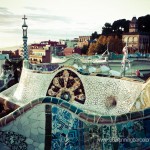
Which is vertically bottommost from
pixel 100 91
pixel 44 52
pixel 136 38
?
pixel 100 91

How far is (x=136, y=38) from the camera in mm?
38000

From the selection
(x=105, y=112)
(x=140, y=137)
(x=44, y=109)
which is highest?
Result: (x=44, y=109)

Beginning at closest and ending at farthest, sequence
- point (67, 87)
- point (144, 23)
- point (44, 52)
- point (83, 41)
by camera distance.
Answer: point (67, 87)
point (144, 23)
point (44, 52)
point (83, 41)

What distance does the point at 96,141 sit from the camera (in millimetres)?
2814

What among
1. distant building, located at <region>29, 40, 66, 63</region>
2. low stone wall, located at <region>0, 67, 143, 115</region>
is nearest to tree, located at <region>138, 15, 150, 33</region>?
distant building, located at <region>29, 40, 66, 63</region>

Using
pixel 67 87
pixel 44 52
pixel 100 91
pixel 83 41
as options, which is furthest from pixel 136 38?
pixel 100 91

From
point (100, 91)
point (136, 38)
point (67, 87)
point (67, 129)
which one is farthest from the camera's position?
point (136, 38)

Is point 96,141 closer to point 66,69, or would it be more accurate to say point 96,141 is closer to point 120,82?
point 120,82

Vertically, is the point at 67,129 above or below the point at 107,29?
below

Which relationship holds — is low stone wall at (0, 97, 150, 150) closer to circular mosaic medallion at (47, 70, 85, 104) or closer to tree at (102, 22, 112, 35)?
circular mosaic medallion at (47, 70, 85, 104)

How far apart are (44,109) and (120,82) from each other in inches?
126

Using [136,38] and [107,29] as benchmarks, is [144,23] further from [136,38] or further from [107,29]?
[107,29]

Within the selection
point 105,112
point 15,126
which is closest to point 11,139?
point 15,126

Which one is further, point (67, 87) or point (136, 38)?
point (136, 38)
